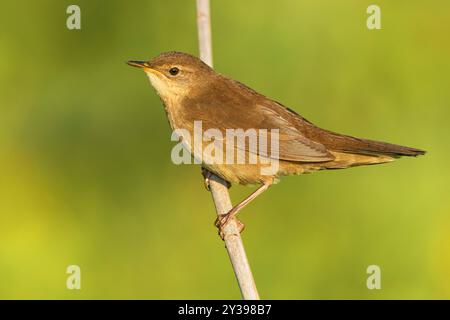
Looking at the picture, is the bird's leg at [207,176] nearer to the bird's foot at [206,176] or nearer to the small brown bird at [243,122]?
the bird's foot at [206,176]

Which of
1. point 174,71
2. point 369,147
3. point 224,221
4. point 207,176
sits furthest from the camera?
point 207,176

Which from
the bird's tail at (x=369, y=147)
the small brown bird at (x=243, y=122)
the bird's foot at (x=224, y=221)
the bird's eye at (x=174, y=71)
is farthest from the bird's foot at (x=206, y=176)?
the bird's tail at (x=369, y=147)

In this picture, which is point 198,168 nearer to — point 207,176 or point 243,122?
point 207,176

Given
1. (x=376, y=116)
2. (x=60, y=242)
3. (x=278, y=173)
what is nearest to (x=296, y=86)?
(x=376, y=116)

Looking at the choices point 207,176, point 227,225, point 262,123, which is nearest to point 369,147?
point 262,123
